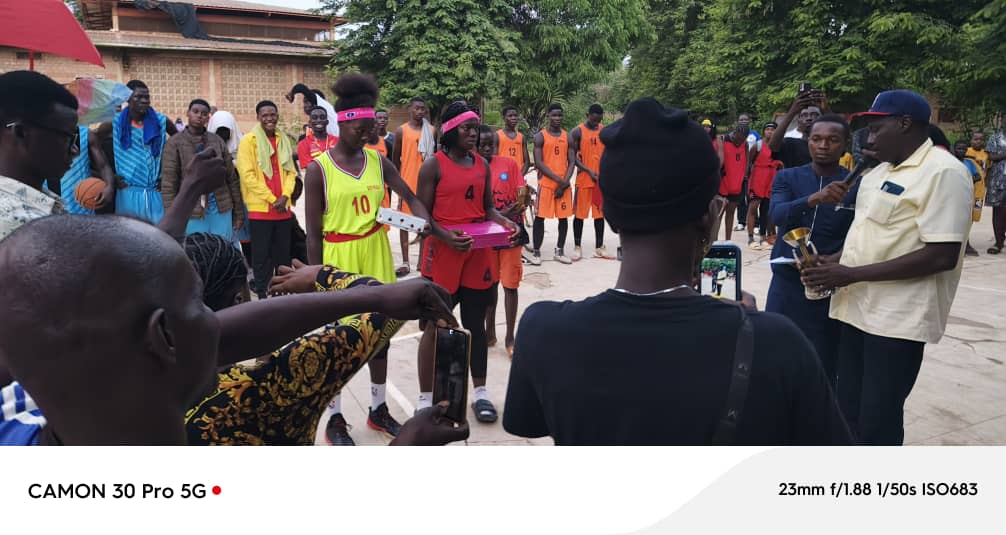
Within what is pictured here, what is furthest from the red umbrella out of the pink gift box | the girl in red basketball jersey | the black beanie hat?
the black beanie hat

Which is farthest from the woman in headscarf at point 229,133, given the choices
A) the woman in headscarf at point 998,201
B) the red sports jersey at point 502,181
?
the woman in headscarf at point 998,201

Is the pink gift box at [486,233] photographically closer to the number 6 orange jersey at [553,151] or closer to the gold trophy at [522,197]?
the gold trophy at [522,197]

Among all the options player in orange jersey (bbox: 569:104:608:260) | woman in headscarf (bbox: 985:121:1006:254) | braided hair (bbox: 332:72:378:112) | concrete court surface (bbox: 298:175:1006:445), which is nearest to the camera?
braided hair (bbox: 332:72:378:112)

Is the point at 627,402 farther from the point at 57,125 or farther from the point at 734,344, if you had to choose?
the point at 57,125

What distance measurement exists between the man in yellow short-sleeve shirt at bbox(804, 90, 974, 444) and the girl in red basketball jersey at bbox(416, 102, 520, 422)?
1902 mm

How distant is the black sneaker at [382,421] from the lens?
399cm

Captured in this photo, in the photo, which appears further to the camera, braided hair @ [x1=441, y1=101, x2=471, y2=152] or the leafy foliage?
the leafy foliage

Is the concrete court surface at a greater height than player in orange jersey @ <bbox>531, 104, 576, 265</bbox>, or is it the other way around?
player in orange jersey @ <bbox>531, 104, 576, 265</bbox>

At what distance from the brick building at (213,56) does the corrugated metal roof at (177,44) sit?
3 cm

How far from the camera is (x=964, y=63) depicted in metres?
15.4

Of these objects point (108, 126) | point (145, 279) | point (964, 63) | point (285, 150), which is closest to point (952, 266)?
point (145, 279)

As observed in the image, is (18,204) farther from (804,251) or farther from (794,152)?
(794,152)

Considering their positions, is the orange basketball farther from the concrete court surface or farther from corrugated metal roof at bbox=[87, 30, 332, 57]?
corrugated metal roof at bbox=[87, 30, 332, 57]

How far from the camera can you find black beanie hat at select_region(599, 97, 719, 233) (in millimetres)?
1374
